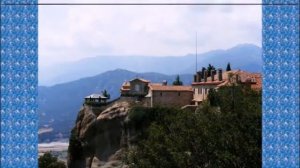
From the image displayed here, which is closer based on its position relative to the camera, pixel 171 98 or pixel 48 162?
pixel 48 162

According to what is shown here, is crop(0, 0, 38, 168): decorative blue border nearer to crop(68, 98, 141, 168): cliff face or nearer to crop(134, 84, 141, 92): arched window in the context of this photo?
crop(68, 98, 141, 168): cliff face

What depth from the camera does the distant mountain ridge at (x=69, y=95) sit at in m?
74.9

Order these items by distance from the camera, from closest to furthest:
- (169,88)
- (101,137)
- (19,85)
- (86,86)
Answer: (19,85) → (101,137) → (169,88) → (86,86)

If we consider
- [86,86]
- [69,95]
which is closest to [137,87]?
[69,95]

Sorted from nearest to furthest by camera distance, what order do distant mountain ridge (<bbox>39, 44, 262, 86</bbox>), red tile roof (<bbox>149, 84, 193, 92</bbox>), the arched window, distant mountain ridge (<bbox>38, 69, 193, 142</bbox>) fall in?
1. red tile roof (<bbox>149, 84, 193, 92</bbox>)
2. the arched window
3. distant mountain ridge (<bbox>38, 69, 193, 142</bbox>)
4. distant mountain ridge (<bbox>39, 44, 262, 86</bbox>)

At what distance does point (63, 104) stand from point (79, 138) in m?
61.7

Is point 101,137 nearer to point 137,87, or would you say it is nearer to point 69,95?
point 137,87

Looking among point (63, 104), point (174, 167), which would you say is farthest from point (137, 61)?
point (174, 167)

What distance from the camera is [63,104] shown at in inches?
3282

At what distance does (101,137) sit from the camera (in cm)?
2203

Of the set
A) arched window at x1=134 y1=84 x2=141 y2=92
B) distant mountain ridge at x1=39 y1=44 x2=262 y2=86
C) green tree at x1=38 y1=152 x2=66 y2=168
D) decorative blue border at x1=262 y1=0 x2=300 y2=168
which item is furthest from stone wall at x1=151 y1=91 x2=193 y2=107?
distant mountain ridge at x1=39 y1=44 x2=262 y2=86

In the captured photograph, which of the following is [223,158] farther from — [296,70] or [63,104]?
[63,104]

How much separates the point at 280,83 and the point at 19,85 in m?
3.11

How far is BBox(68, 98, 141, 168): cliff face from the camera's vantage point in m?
21.7
